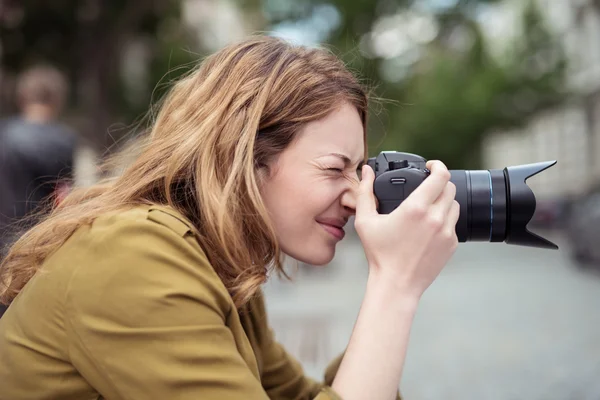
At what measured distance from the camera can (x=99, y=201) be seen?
1480 mm

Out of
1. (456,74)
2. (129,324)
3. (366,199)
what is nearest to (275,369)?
(366,199)

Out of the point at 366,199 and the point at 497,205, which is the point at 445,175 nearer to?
the point at 366,199

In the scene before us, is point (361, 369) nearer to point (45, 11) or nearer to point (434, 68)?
point (45, 11)

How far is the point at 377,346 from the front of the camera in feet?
4.22

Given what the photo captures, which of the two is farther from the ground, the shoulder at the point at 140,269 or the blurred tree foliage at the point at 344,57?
the shoulder at the point at 140,269

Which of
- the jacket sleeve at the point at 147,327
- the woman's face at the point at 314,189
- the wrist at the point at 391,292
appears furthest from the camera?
the woman's face at the point at 314,189

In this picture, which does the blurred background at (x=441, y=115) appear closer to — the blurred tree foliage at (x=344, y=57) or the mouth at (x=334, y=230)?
the blurred tree foliage at (x=344, y=57)

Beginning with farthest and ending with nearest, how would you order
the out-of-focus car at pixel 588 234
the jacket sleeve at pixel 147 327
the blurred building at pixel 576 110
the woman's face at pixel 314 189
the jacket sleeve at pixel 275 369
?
the blurred building at pixel 576 110, the out-of-focus car at pixel 588 234, the jacket sleeve at pixel 275 369, the woman's face at pixel 314 189, the jacket sleeve at pixel 147 327

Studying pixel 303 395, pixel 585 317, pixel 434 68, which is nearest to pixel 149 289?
pixel 303 395

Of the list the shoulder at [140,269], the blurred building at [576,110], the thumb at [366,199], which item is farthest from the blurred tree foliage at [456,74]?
the shoulder at [140,269]

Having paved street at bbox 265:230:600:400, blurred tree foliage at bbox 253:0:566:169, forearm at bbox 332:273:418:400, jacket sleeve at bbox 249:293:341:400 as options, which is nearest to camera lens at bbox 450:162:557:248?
forearm at bbox 332:273:418:400

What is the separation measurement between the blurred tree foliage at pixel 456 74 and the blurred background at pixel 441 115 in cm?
6

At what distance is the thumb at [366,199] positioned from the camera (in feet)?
4.55

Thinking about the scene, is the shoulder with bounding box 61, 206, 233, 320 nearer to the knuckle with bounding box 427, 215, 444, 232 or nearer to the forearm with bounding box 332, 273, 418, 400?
the forearm with bounding box 332, 273, 418, 400
